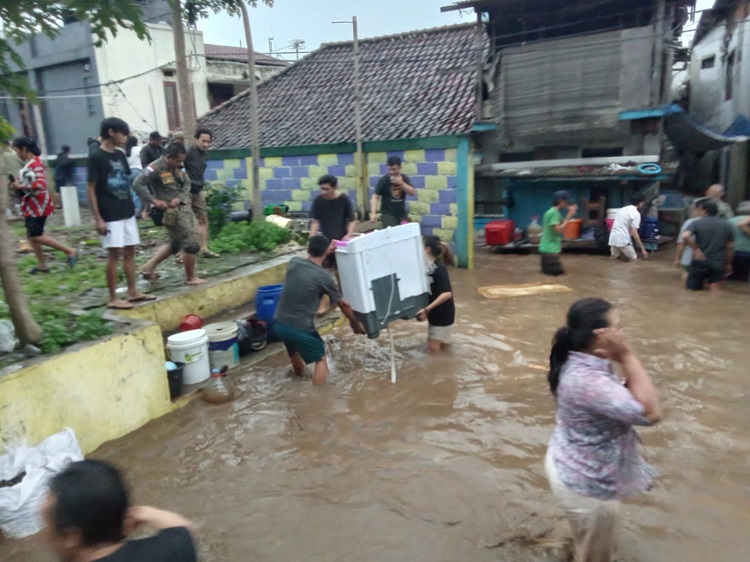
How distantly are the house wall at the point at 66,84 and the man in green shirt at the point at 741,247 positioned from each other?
56.6 ft

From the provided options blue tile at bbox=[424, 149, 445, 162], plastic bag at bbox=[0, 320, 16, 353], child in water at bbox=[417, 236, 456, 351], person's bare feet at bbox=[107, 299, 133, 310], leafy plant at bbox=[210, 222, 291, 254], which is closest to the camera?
plastic bag at bbox=[0, 320, 16, 353]

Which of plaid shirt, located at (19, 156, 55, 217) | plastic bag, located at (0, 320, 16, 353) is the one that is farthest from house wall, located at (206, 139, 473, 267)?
plastic bag, located at (0, 320, 16, 353)

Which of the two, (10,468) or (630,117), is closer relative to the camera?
(10,468)

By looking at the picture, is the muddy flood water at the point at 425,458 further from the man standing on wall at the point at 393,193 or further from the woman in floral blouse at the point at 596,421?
the man standing on wall at the point at 393,193

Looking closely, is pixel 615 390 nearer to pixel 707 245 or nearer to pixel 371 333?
pixel 371 333

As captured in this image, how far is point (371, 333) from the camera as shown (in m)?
5.51

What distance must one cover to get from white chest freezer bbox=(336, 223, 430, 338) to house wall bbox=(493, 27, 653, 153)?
7157mm

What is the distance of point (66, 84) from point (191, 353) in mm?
17362

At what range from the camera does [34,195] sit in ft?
23.7

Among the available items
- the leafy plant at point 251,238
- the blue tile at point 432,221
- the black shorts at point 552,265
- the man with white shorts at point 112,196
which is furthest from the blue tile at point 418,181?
the man with white shorts at point 112,196

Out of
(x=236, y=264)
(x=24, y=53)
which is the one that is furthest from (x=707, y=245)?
(x=24, y=53)

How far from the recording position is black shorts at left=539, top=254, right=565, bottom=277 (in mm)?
10117

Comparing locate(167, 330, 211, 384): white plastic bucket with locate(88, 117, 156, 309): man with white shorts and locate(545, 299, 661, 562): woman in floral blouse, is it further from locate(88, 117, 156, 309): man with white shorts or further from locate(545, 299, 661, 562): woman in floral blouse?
locate(545, 299, 661, 562): woman in floral blouse

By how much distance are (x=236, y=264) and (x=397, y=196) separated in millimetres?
3066
